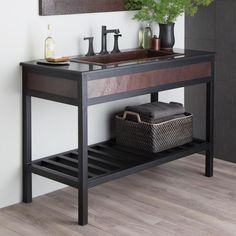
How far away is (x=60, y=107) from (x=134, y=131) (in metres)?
0.47

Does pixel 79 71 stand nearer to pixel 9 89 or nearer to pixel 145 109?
pixel 9 89

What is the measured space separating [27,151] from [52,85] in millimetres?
444

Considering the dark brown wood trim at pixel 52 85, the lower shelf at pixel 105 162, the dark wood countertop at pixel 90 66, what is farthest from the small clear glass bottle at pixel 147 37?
the dark brown wood trim at pixel 52 85

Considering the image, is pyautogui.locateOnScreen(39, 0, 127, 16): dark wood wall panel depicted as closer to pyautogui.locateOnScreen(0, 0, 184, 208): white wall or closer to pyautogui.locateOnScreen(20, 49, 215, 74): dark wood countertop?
pyautogui.locateOnScreen(0, 0, 184, 208): white wall

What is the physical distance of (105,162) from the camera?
11.2 feet

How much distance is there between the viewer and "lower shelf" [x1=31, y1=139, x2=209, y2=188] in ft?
10.5

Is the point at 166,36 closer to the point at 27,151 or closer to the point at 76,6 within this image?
the point at 76,6

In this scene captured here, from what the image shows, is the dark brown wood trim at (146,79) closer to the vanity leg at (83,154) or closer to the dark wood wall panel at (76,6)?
the vanity leg at (83,154)

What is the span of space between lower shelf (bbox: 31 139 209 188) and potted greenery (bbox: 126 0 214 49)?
0.67 metres

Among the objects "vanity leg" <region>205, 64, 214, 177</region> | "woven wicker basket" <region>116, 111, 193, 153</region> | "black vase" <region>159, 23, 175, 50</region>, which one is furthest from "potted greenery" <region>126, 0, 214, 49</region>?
"woven wicker basket" <region>116, 111, 193, 153</region>

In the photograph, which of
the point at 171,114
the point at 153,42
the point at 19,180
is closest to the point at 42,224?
the point at 19,180

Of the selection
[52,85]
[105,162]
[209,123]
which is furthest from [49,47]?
[209,123]

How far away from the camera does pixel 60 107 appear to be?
3.52 metres

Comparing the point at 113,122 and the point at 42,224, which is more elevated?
the point at 113,122
